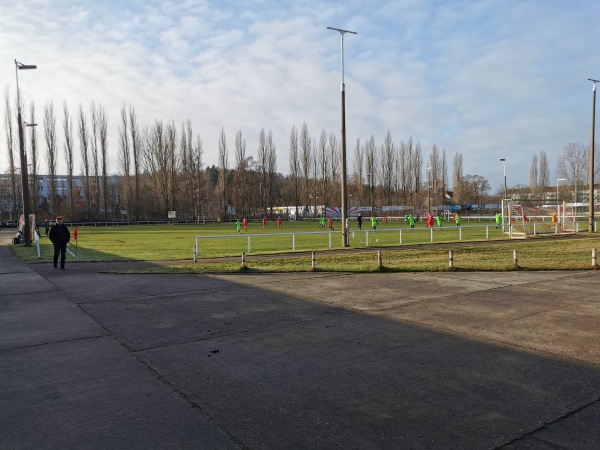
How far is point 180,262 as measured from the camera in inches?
703

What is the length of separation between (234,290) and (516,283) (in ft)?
22.9

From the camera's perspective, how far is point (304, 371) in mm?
5312

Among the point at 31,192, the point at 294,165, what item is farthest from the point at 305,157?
the point at 31,192

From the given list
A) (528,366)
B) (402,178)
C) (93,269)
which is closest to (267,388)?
(528,366)

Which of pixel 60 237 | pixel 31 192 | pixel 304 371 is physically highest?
pixel 31 192

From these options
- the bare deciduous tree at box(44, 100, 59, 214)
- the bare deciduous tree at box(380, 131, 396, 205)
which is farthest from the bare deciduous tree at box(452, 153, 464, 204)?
the bare deciduous tree at box(44, 100, 59, 214)

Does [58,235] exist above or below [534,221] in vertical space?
above

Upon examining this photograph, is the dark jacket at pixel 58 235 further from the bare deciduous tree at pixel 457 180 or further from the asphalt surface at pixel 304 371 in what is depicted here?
the bare deciduous tree at pixel 457 180

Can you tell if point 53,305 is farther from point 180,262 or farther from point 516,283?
point 516,283

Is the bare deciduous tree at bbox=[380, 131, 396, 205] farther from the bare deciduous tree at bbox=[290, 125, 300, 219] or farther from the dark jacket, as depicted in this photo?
the dark jacket

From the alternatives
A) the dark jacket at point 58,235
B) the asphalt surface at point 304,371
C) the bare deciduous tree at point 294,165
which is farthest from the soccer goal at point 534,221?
the bare deciduous tree at point 294,165

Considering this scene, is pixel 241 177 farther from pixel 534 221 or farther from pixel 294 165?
pixel 534 221

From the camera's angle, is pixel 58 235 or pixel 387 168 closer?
pixel 58 235

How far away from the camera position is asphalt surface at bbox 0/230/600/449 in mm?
3811
